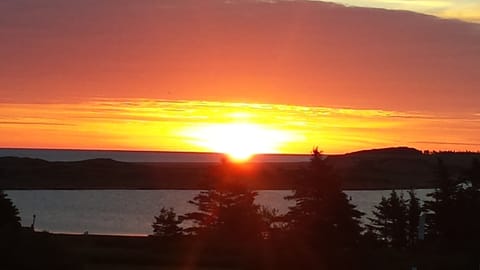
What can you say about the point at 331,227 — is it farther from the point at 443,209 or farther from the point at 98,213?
the point at 98,213

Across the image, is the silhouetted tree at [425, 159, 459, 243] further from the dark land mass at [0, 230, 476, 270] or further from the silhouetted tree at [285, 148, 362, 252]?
the silhouetted tree at [285, 148, 362, 252]

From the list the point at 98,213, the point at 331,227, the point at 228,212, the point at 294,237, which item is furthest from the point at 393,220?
the point at 98,213

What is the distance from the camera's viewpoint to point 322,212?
3534 centimetres

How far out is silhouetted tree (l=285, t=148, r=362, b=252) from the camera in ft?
113

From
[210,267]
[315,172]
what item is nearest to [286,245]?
[210,267]

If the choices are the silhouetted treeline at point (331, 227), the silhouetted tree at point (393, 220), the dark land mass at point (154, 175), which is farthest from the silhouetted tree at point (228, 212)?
the dark land mass at point (154, 175)

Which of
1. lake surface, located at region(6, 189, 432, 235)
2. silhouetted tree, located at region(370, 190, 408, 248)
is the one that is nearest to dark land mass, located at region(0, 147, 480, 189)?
lake surface, located at region(6, 189, 432, 235)

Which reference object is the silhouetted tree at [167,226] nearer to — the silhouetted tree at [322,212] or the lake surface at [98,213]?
the silhouetted tree at [322,212]

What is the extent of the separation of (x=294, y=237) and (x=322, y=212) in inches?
116

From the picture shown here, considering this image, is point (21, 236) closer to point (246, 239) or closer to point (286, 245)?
point (286, 245)

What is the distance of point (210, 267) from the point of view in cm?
3180

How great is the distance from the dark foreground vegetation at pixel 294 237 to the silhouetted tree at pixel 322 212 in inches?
1.5

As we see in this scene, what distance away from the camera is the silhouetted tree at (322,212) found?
3431 centimetres

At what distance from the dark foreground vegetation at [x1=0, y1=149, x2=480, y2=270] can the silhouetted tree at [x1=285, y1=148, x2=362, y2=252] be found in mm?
38
